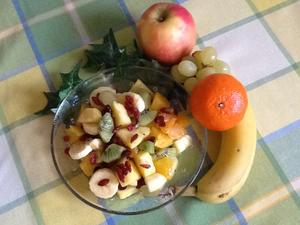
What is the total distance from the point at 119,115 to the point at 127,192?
0.39ft

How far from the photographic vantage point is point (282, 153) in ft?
2.36

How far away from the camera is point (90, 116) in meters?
0.66

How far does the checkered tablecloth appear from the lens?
676mm

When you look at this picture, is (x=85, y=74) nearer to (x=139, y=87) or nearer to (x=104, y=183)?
(x=139, y=87)

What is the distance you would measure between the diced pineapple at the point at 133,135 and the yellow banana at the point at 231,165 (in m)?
0.12

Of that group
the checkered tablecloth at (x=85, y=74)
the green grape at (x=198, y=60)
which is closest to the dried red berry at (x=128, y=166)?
the checkered tablecloth at (x=85, y=74)

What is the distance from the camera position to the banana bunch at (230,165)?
0.63 m

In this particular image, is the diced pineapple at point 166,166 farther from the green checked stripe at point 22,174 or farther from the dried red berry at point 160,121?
the green checked stripe at point 22,174

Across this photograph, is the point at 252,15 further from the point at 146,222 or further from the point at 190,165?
the point at 146,222

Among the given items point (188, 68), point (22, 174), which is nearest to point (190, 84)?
point (188, 68)

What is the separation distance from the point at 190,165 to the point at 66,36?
353 mm

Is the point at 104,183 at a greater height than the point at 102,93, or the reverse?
the point at 102,93

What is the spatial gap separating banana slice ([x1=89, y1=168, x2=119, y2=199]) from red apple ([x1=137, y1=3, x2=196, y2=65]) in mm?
236

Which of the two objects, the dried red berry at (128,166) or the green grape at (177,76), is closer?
the dried red berry at (128,166)
